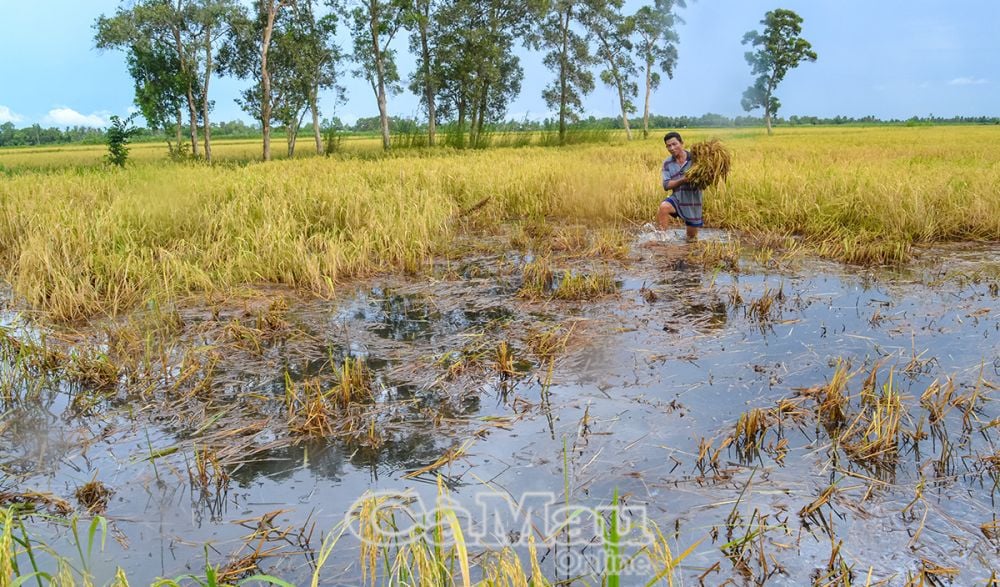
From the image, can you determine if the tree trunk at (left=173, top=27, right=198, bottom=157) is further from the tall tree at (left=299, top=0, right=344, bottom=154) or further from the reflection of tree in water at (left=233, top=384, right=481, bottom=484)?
the reflection of tree in water at (left=233, top=384, right=481, bottom=484)

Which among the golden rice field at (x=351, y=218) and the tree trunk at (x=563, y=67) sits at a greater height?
the tree trunk at (x=563, y=67)

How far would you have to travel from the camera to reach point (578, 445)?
3.06 m

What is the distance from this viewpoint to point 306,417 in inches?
132

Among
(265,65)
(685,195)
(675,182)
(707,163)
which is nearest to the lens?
(707,163)

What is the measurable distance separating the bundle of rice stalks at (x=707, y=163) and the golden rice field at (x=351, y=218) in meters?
1.02

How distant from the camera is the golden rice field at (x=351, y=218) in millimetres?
5930

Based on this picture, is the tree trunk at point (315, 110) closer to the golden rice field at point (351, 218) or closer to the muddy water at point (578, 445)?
the golden rice field at point (351, 218)

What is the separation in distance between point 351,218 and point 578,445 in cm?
557

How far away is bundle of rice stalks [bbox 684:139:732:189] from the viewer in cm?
757

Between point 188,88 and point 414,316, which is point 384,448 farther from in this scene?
point 188,88

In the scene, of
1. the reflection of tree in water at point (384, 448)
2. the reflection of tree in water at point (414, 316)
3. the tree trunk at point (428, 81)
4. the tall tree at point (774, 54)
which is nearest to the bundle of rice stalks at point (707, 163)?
the reflection of tree in water at point (414, 316)

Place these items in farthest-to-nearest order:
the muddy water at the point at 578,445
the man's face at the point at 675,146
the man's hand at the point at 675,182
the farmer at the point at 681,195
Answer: the farmer at the point at 681,195 < the man's hand at the point at 675,182 < the man's face at the point at 675,146 < the muddy water at the point at 578,445

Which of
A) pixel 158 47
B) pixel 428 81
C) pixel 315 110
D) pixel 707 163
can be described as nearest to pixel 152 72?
pixel 158 47

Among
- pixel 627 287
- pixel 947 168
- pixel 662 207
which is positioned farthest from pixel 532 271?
pixel 947 168
